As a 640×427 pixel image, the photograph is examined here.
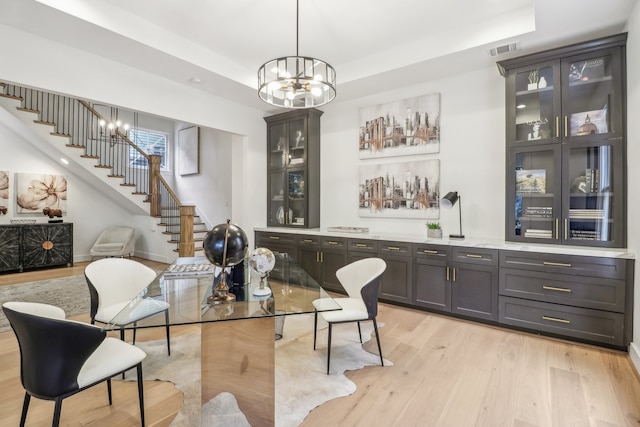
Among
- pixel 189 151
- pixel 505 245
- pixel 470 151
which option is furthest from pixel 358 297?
pixel 189 151

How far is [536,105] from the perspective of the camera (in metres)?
3.31

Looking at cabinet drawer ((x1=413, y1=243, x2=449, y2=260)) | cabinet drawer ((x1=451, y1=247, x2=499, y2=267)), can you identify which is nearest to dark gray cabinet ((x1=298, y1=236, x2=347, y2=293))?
cabinet drawer ((x1=413, y1=243, x2=449, y2=260))

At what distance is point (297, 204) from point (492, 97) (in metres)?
3.14

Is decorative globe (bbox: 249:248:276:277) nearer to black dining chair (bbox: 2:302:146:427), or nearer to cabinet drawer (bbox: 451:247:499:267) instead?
black dining chair (bbox: 2:302:146:427)

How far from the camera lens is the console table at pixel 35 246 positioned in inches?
215

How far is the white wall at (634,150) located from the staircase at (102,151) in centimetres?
593

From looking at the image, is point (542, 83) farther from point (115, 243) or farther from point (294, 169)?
point (115, 243)

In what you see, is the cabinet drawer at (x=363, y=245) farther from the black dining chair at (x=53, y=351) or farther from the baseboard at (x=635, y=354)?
the black dining chair at (x=53, y=351)

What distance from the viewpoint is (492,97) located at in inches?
146

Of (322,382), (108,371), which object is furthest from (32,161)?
(322,382)

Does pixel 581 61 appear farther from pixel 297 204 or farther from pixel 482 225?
pixel 297 204

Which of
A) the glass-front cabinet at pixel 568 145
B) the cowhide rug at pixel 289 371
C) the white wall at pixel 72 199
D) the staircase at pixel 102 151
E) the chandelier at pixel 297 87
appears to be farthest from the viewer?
the white wall at pixel 72 199

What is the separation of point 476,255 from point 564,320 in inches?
37.0

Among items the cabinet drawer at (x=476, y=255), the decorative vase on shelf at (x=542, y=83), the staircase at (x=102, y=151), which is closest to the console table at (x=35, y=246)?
the staircase at (x=102, y=151)
